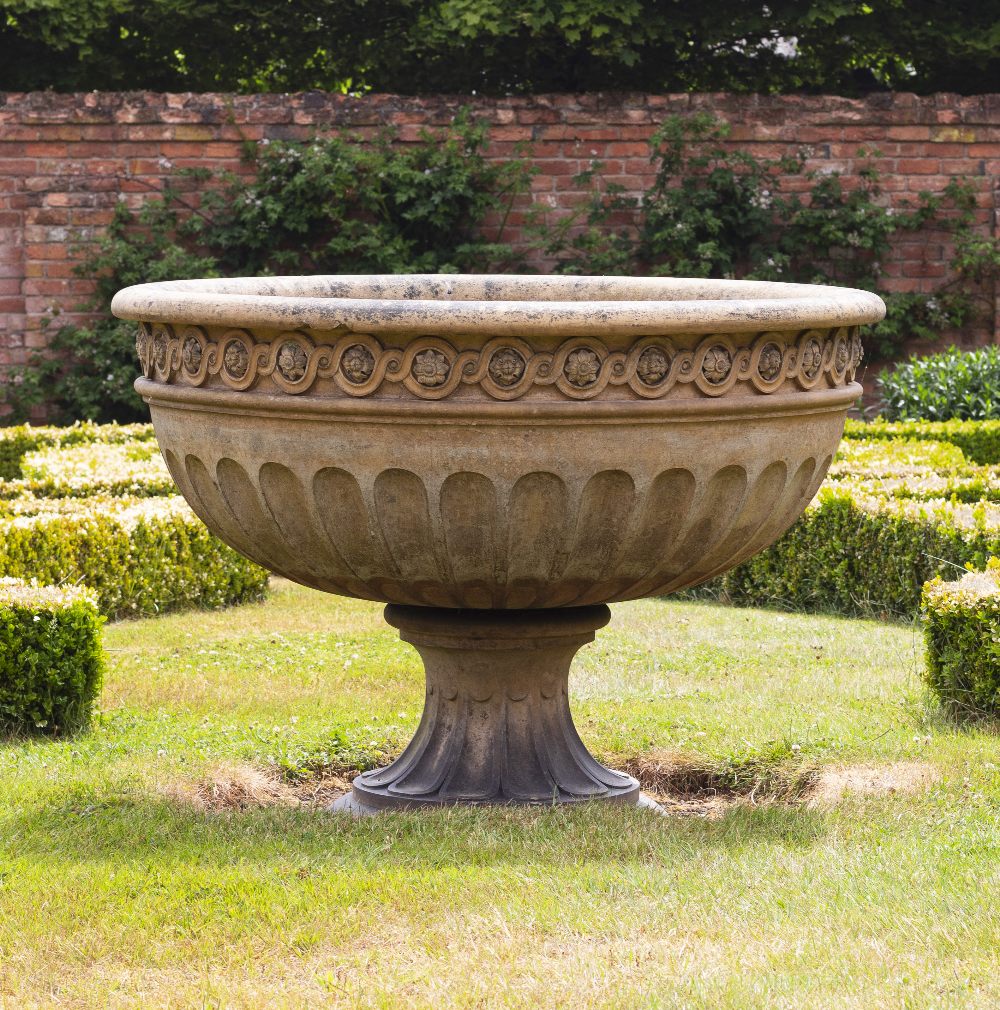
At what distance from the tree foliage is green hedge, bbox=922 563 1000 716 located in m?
7.79

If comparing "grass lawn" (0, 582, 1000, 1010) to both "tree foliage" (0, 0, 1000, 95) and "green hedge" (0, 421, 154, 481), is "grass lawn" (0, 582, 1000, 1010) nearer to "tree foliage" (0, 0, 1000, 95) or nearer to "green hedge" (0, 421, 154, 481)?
"green hedge" (0, 421, 154, 481)

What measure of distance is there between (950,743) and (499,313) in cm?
193

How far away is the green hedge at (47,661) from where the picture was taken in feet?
13.9

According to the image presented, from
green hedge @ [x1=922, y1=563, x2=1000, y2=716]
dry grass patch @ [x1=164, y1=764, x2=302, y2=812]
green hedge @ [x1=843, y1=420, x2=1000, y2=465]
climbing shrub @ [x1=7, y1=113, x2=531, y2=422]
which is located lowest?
dry grass patch @ [x1=164, y1=764, x2=302, y2=812]

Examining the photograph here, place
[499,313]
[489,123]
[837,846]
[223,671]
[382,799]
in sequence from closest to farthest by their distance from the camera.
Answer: [499,313]
[837,846]
[382,799]
[223,671]
[489,123]

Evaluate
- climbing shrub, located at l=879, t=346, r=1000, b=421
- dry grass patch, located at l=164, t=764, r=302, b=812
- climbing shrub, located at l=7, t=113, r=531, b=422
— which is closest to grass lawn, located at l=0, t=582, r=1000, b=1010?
dry grass patch, located at l=164, t=764, r=302, b=812

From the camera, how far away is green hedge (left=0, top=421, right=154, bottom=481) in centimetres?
894

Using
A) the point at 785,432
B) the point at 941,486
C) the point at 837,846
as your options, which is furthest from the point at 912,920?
the point at 941,486

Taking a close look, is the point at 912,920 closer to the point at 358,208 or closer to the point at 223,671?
the point at 223,671

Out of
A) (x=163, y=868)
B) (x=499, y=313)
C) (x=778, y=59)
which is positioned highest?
(x=778, y=59)

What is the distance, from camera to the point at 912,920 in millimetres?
2631

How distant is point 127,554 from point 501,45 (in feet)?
23.4

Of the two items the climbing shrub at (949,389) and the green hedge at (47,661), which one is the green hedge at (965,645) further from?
the climbing shrub at (949,389)

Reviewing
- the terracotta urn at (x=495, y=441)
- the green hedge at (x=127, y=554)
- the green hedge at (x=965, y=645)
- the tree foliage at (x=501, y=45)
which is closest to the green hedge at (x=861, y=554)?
the green hedge at (x=965, y=645)
